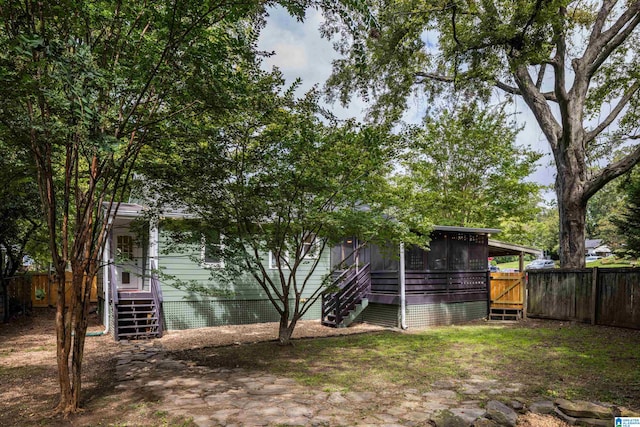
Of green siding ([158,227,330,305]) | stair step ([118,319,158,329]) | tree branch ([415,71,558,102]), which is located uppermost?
tree branch ([415,71,558,102])

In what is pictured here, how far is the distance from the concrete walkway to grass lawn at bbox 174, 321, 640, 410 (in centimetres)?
34

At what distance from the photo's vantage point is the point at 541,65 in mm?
12164

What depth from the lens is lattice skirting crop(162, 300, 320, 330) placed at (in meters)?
10.6

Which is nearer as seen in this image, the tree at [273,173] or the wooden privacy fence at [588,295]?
the tree at [273,173]

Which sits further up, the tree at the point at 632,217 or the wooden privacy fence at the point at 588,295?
the tree at the point at 632,217

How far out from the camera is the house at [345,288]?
1039 centimetres

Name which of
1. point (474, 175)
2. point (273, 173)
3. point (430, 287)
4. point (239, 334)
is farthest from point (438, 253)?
point (474, 175)

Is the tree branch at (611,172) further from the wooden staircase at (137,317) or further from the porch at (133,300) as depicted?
the wooden staircase at (137,317)

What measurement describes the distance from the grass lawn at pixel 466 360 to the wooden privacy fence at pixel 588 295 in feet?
1.28

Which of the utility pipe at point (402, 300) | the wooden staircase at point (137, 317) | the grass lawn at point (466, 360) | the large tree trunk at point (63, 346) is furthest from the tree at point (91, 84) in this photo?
the utility pipe at point (402, 300)

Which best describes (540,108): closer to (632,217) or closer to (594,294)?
(632,217)

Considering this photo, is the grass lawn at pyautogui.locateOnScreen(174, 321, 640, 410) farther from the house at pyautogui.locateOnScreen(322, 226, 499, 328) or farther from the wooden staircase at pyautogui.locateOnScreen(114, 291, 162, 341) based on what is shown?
the wooden staircase at pyautogui.locateOnScreen(114, 291, 162, 341)

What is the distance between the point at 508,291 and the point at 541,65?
22.6 ft

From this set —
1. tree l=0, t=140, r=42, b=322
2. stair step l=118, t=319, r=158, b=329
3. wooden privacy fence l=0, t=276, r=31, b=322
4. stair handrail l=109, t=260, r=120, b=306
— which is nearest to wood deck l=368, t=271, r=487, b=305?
stair step l=118, t=319, r=158, b=329
